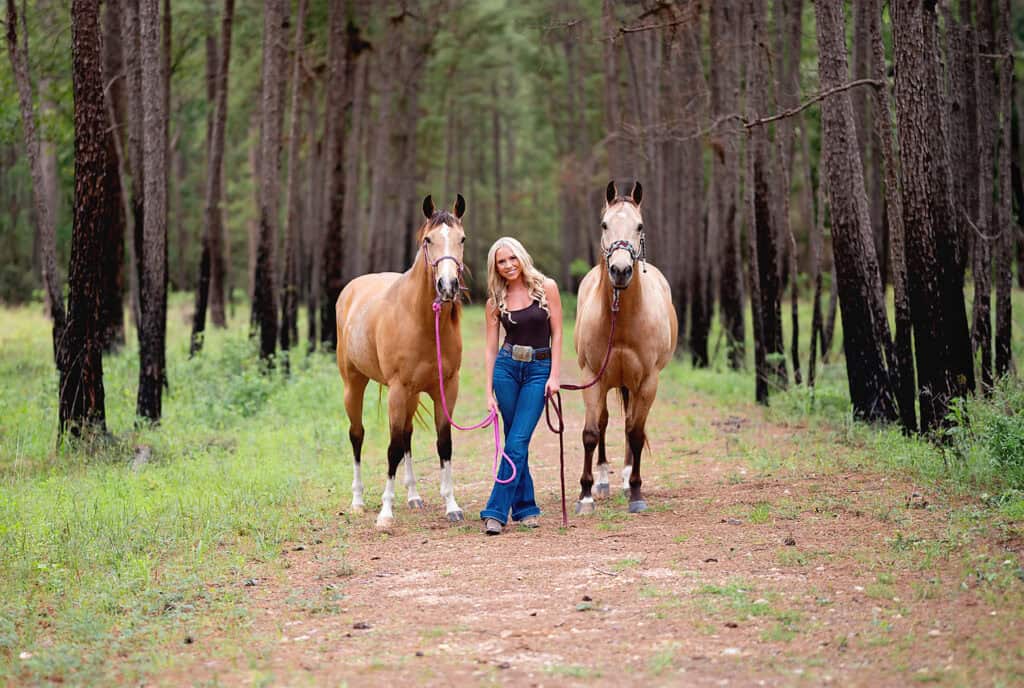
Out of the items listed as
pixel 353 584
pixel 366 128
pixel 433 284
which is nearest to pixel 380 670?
pixel 353 584

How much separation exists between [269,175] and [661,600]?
14.1 m

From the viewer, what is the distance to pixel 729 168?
64.8 feet

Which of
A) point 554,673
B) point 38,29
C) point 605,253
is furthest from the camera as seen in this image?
point 38,29

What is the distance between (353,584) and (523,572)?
3.73 ft

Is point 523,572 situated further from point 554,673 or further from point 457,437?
point 457,437

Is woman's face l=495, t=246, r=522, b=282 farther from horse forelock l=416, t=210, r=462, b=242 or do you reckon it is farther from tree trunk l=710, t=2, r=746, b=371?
tree trunk l=710, t=2, r=746, b=371

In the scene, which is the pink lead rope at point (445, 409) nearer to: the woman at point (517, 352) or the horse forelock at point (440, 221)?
the woman at point (517, 352)

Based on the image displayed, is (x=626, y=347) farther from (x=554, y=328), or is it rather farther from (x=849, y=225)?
(x=849, y=225)

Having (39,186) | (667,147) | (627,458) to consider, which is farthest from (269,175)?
(667,147)

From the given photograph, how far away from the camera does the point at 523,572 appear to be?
7.04 metres

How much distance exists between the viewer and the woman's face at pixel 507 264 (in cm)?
837

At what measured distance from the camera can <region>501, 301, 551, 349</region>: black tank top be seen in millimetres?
8453

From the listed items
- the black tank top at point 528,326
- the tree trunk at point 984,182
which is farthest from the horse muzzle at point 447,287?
the tree trunk at point 984,182

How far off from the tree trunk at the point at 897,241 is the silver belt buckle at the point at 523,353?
4.42 meters
